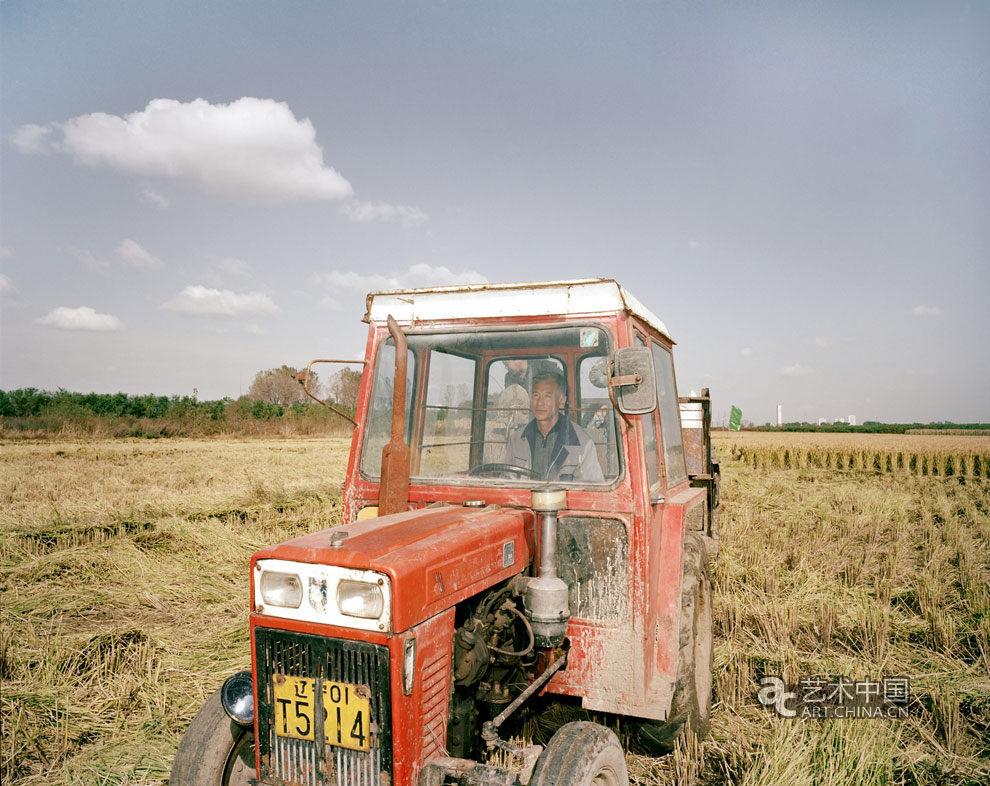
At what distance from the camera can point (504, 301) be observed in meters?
3.13

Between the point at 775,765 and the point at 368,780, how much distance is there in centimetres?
197

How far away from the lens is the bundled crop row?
679 inches

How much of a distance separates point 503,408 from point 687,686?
1.63 metres

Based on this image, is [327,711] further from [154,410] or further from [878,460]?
[154,410]

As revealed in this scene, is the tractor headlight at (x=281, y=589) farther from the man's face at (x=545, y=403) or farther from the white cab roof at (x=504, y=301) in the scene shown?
the white cab roof at (x=504, y=301)

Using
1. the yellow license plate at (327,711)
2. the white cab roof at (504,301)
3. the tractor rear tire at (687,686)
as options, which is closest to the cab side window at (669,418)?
the tractor rear tire at (687,686)

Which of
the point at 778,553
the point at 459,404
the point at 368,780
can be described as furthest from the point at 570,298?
the point at 778,553

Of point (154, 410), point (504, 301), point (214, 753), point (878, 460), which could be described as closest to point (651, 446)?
point (504, 301)

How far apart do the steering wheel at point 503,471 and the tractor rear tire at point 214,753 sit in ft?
4.56

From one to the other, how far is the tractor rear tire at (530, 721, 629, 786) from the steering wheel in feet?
3.50

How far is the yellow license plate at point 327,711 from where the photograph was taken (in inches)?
78.8

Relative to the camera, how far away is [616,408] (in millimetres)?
2787

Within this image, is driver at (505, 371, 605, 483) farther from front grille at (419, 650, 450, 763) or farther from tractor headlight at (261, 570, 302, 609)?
tractor headlight at (261, 570, 302, 609)

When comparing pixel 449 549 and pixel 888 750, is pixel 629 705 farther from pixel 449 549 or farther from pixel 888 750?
pixel 888 750
